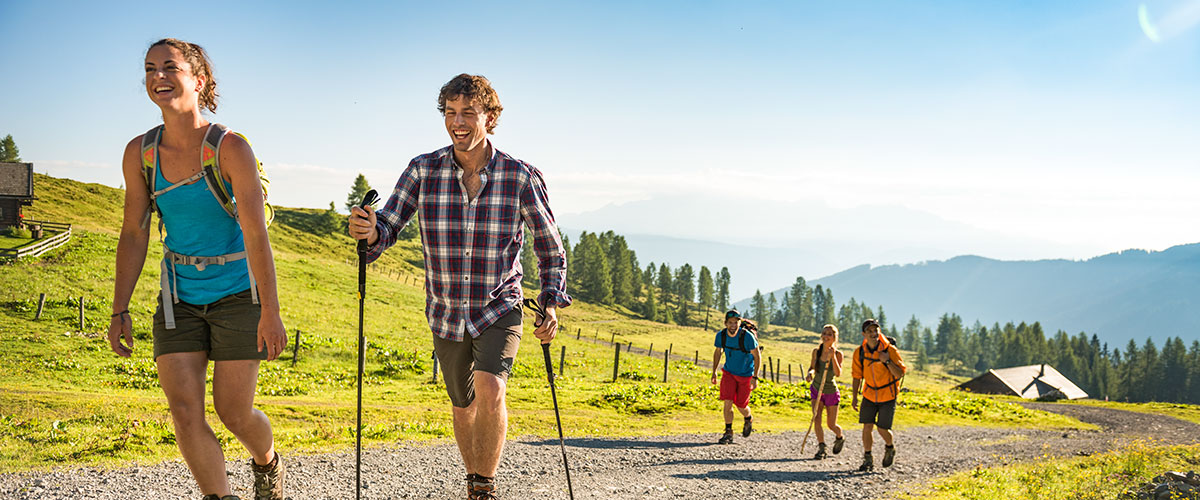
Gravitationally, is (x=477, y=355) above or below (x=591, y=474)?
above

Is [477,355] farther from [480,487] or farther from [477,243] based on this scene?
[480,487]

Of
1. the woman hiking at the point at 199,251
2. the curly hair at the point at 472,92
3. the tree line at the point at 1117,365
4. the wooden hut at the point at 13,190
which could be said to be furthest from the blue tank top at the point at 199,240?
the tree line at the point at 1117,365

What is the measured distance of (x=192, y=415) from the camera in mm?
4109

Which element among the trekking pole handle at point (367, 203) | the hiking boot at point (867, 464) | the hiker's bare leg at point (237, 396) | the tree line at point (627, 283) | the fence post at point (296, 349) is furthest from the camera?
the tree line at point (627, 283)

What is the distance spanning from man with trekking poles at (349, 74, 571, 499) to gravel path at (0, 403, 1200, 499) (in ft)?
12.1

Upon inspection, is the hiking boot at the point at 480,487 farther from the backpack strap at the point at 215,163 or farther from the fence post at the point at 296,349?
the fence post at the point at 296,349

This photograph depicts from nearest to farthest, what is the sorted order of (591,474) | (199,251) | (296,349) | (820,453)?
(199,251) < (591,474) < (820,453) < (296,349)

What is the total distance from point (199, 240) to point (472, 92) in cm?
185

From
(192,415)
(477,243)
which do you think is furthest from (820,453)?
(192,415)

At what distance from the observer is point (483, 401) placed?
455 centimetres

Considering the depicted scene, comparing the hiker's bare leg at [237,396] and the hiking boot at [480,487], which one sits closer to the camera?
the hiker's bare leg at [237,396]

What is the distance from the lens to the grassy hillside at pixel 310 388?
1005 cm

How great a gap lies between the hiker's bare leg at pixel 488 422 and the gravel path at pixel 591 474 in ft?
11.6

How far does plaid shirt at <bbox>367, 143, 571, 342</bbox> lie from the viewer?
4.57m
